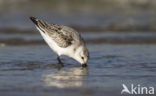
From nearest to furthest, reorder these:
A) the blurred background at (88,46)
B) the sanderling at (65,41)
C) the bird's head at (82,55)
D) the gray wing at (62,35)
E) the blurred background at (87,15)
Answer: the blurred background at (88,46)
the bird's head at (82,55)
the sanderling at (65,41)
the gray wing at (62,35)
the blurred background at (87,15)

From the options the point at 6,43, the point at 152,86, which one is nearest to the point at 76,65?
the point at 152,86

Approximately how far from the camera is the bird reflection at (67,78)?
7441mm

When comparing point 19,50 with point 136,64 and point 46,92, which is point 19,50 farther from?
Result: point 46,92

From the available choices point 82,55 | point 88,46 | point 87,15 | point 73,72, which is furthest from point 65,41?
point 87,15

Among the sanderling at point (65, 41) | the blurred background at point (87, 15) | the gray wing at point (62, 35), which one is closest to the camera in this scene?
the sanderling at point (65, 41)

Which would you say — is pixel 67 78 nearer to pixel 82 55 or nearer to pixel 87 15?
pixel 82 55

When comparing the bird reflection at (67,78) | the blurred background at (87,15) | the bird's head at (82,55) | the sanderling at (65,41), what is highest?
the blurred background at (87,15)

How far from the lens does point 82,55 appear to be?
942 centimetres

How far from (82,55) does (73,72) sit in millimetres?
876

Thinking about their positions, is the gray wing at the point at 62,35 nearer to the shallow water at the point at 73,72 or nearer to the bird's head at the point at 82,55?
the bird's head at the point at 82,55

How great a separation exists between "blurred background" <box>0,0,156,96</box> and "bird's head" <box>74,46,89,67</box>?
174mm

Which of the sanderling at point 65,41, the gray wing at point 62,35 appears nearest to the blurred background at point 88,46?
the sanderling at point 65,41

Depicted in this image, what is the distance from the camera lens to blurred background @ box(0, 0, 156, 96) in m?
7.39

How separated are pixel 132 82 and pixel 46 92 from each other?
173 cm
